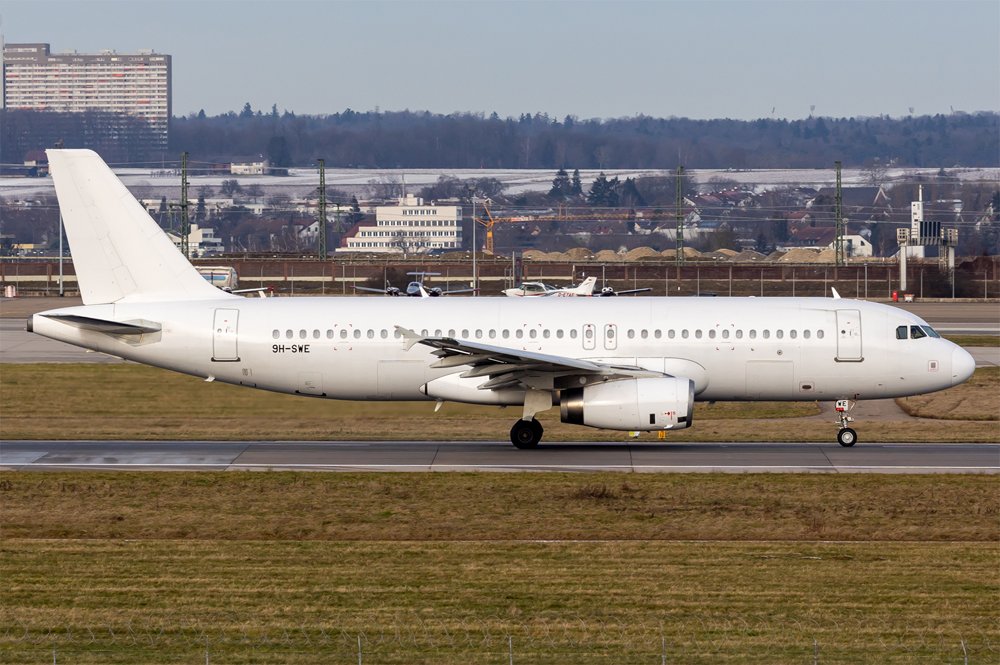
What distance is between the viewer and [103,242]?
123 feet

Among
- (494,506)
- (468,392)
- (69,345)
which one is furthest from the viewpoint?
(69,345)

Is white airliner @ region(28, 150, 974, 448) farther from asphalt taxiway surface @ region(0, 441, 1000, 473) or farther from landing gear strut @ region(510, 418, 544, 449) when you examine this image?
asphalt taxiway surface @ region(0, 441, 1000, 473)

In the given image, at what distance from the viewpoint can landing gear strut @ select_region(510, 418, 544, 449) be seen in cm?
3662

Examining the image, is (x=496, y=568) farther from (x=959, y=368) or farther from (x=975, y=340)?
(x=975, y=340)

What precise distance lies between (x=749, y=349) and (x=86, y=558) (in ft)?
60.2

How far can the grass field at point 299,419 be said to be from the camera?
38062mm

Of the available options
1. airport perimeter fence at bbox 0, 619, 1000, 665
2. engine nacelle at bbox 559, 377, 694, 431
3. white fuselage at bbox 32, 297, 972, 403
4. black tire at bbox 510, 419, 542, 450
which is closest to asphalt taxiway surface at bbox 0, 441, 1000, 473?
black tire at bbox 510, 419, 542, 450

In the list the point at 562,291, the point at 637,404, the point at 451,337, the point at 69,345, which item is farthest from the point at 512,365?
the point at 562,291

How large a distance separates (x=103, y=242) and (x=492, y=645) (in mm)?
21866

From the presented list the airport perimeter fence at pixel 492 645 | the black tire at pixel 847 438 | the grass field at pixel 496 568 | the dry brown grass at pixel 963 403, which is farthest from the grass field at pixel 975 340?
the airport perimeter fence at pixel 492 645

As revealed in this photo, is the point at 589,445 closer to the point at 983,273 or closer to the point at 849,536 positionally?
the point at 849,536

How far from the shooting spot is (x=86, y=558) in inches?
980

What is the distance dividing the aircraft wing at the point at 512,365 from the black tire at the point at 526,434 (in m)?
1.21

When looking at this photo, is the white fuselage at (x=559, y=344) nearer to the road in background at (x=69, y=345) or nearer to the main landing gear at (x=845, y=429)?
the main landing gear at (x=845, y=429)
